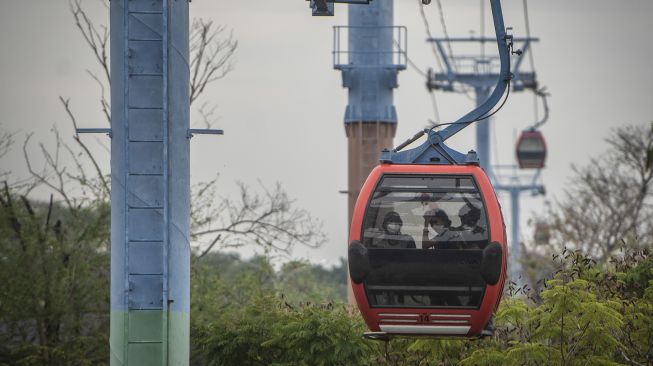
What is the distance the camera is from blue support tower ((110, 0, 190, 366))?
69.8ft

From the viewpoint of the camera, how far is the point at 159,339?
21.2 metres

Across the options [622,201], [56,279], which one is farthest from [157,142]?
[622,201]

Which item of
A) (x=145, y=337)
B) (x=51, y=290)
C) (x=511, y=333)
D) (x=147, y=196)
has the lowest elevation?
(x=511, y=333)

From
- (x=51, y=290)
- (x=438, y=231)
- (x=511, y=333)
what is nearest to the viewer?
(x=438, y=231)

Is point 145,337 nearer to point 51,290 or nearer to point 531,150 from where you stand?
point 51,290

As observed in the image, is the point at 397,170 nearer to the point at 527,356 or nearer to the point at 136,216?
the point at 136,216

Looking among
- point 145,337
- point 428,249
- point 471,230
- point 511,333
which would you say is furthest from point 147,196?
point 511,333

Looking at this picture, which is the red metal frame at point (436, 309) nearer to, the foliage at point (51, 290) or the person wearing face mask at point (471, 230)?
the person wearing face mask at point (471, 230)

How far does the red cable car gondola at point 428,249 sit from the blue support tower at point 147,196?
273 centimetres

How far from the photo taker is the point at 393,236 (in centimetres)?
1983

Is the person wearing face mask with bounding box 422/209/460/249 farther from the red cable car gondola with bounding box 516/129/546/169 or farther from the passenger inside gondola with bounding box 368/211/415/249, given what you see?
the red cable car gondola with bounding box 516/129/546/169

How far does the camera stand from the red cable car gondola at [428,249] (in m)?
19.7

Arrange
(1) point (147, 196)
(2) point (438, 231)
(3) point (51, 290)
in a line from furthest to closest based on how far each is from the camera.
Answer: (3) point (51, 290) < (1) point (147, 196) < (2) point (438, 231)

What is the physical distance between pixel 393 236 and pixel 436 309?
97 centimetres
